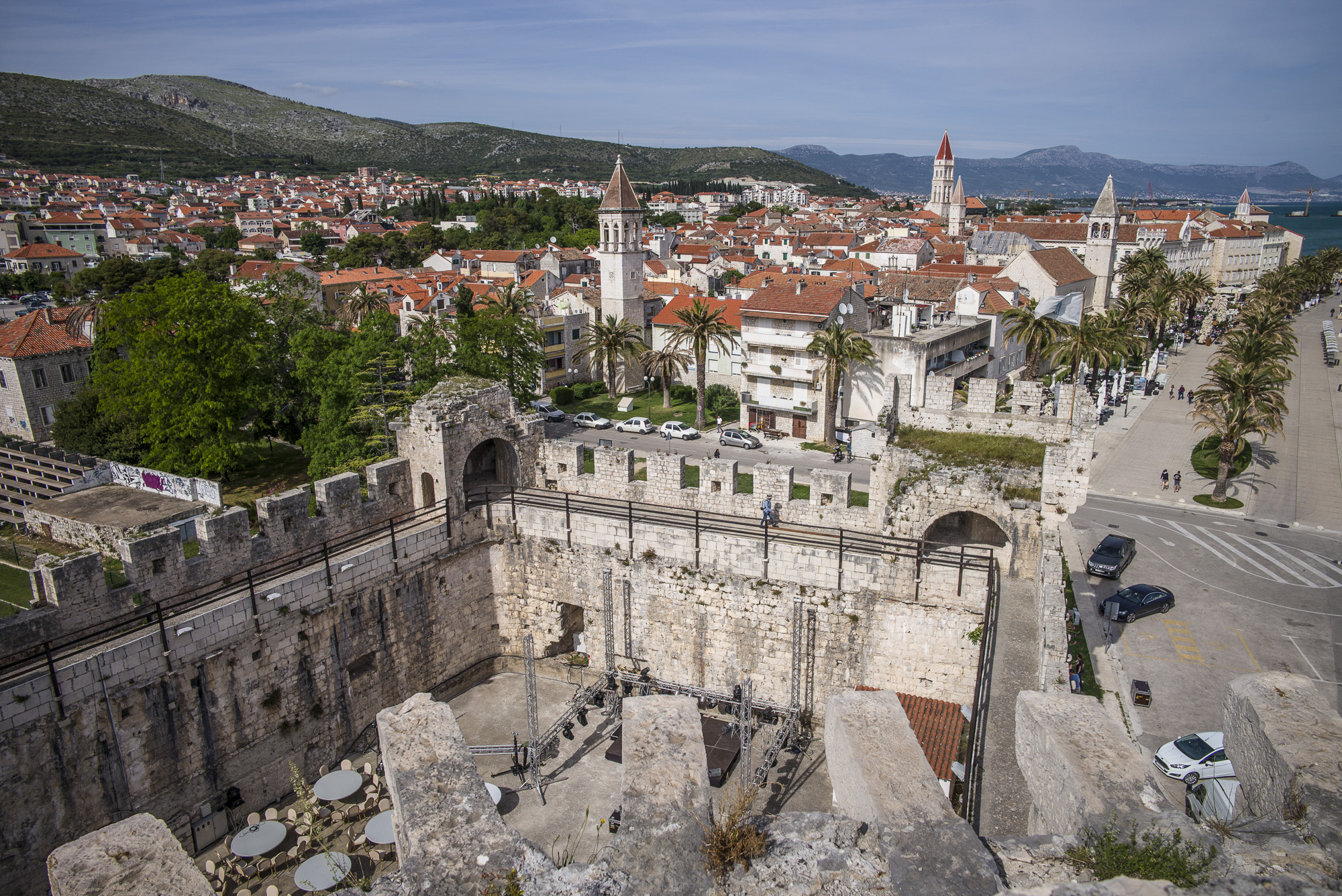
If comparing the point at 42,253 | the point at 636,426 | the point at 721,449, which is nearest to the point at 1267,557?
the point at 721,449

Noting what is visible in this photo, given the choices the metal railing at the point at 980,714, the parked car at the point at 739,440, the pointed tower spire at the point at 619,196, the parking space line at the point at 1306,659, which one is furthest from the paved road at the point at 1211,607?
the pointed tower spire at the point at 619,196

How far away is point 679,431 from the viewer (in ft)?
143

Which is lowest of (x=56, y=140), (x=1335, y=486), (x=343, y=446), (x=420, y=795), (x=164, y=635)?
(x=1335, y=486)

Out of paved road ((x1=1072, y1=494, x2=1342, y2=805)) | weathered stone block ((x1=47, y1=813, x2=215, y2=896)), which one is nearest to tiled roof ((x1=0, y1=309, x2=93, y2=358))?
weathered stone block ((x1=47, y1=813, x2=215, y2=896))

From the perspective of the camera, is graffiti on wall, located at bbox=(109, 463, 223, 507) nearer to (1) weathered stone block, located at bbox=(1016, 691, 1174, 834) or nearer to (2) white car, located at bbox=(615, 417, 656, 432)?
(2) white car, located at bbox=(615, 417, 656, 432)

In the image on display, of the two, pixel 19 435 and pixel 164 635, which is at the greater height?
pixel 164 635

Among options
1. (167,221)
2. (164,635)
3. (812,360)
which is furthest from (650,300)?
(167,221)

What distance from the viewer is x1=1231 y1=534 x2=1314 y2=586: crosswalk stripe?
24578 mm

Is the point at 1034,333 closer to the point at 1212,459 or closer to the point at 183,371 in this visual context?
the point at 1212,459

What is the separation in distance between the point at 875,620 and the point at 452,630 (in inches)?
336

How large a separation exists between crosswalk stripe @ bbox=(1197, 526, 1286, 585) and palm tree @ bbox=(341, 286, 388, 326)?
156 ft

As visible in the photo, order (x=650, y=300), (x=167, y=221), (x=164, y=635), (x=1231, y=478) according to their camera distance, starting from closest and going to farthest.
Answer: (x=164, y=635)
(x=1231, y=478)
(x=650, y=300)
(x=167, y=221)

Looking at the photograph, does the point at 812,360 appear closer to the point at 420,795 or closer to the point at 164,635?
the point at 164,635

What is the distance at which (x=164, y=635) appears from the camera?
11.3m
